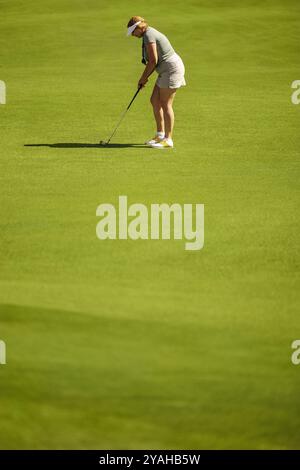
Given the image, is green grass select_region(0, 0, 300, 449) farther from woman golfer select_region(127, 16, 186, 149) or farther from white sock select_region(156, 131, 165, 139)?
woman golfer select_region(127, 16, 186, 149)

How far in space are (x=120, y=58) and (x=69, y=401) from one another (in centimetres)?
1694

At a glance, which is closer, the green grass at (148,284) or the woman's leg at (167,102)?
the green grass at (148,284)

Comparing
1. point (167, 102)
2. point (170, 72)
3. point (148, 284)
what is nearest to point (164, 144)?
point (167, 102)

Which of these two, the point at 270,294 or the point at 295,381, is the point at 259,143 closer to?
the point at 270,294

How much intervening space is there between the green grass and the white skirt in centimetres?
83

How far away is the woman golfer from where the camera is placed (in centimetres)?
1040

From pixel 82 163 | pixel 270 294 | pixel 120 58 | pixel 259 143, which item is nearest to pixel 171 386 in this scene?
pixel 270 294

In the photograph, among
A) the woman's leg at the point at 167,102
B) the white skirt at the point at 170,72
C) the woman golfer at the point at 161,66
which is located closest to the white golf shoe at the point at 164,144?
the woman golfer at the point at 161,66

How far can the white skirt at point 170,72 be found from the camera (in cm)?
1052

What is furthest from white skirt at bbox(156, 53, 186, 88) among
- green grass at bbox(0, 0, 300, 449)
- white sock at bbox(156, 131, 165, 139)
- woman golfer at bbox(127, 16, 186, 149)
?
green grass at bbox(0, 0, 300, 449)

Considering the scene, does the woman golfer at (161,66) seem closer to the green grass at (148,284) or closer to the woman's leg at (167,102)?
the woman's leg at (167,102)

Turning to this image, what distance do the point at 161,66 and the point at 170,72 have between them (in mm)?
131

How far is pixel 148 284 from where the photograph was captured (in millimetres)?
5953

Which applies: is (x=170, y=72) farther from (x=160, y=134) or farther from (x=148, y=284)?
(x=148, y=284)
